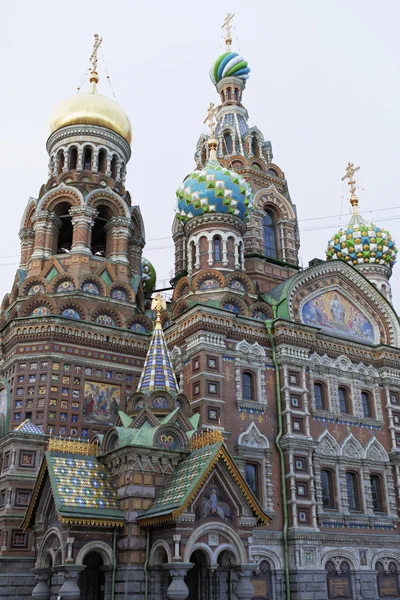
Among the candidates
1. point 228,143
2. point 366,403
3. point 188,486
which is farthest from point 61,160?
point 188,486

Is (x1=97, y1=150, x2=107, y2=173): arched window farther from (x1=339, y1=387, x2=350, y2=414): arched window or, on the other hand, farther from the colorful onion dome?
(x1=339, y1=387, x2=350, y2=414): arched window

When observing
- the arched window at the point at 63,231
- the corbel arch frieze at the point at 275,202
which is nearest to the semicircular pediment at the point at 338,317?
the corbel arch frieze at the point at 275,202

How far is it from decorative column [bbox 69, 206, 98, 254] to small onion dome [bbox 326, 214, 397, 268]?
10.2 metres

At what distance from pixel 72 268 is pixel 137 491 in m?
9.03

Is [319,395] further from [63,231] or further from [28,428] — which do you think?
[63,231]

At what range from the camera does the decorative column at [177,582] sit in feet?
36.3

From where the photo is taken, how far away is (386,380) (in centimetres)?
2003

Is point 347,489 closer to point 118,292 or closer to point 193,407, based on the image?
point 193,407

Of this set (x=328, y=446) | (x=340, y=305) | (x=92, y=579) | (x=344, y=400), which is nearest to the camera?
(x=92, y=579)

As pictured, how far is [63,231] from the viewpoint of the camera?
22.3m

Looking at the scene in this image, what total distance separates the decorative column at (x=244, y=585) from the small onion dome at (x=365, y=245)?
Answer: 1586 centimetres

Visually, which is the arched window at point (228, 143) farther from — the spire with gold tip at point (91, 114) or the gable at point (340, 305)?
the gable at point (340, 305)

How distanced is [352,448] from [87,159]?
12580mm

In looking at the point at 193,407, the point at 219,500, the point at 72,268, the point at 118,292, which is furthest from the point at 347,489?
the point at 72,268
